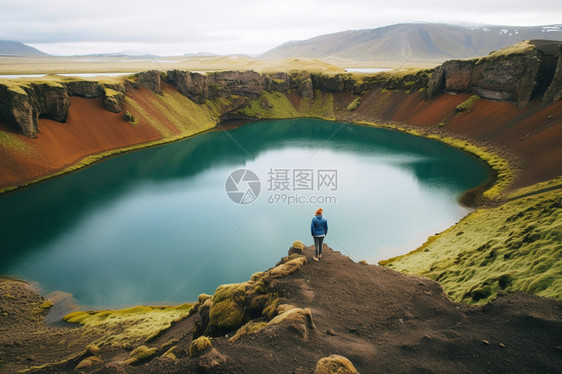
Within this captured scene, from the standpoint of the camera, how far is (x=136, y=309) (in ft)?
59.7

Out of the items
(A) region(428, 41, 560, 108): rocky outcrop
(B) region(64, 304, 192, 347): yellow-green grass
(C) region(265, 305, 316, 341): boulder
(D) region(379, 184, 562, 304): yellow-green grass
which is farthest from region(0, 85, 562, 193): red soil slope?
(C) region(265, 305, 316, 341): boulder

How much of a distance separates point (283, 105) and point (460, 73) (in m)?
44.0

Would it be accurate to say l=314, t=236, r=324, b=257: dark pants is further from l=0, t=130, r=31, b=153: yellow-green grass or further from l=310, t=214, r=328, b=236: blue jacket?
l=0, t=130, r=31, b=153: yellow-green grass

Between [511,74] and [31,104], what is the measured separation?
238 feet

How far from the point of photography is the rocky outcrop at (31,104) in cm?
3975

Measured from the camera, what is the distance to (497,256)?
15273 millimetres

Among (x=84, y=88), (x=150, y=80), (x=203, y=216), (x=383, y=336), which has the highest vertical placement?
(x=150, y=80)

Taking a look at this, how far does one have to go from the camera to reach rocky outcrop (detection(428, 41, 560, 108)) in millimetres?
46219

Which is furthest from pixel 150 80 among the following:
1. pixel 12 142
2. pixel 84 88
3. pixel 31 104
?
pixel 12 142

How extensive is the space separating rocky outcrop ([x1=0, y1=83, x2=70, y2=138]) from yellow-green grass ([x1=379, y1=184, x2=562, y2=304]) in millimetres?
48002

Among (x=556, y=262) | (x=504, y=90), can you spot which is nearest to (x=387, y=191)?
(x=556, y=262)

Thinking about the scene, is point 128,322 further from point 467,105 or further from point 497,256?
point 467,105

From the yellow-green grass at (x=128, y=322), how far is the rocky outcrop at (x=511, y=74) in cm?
5527

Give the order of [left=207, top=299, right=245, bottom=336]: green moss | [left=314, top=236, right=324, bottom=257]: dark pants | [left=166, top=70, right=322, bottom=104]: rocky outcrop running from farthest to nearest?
1. [left=166, top=70, right=322, bottom=104]: rocky outcrop
2. [left=314, top=236, right=324, bottom=257]: dark pants
3. [left=207, top=299, right=245, bottom=336]: green moss
